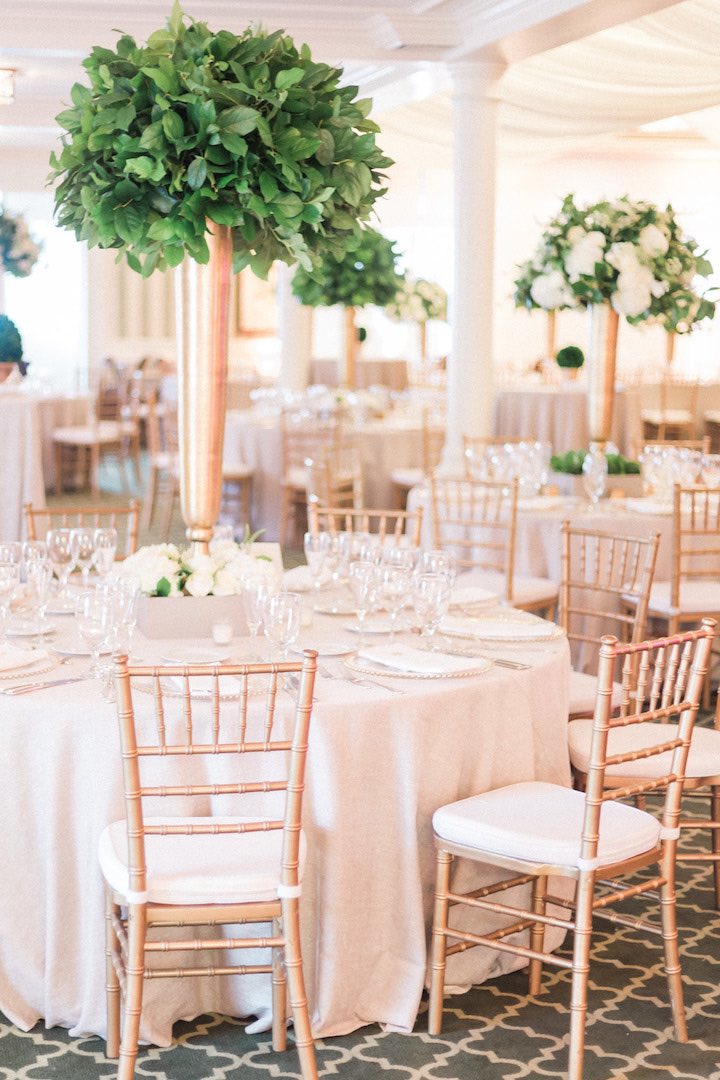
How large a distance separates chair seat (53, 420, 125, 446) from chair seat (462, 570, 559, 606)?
597 cm

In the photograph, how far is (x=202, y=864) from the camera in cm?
287

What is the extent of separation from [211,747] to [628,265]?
4.09m

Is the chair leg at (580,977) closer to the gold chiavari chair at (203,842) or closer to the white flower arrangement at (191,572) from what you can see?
the gold chiavari chair at (203,842)

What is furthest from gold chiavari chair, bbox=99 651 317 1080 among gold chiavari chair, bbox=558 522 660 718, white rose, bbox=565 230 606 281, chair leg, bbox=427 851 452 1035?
white rose, bbox=565 230 606 281

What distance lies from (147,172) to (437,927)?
187 centimetres

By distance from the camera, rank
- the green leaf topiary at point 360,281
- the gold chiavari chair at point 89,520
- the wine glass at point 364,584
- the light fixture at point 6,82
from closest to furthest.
Result: 1. the wine glass at point 364,584
2. the gold chiavari chair at point 89,520
3. the light fixture at point 6,82
4. the green leaf topiary at point 360,281

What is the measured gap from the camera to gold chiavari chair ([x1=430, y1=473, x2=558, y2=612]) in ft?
19.0

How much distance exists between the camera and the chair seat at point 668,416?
43.8ft

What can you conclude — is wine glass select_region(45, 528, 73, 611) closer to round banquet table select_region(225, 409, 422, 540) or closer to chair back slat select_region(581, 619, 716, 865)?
chair back slat select_region(581, 619, 716, 865)

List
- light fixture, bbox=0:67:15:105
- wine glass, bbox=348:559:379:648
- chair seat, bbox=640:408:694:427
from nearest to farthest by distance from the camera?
wine glass, bbox=348:559:379:648 → light fixture, bbox=0:67:15:105 → chair seat, bbox=640:408:694:427

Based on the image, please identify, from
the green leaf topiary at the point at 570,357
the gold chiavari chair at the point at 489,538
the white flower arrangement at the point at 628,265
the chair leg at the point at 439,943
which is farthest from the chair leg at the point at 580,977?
the green leaf topiary at the point at 570,357

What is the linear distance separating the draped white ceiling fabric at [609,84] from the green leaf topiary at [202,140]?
4.84 m

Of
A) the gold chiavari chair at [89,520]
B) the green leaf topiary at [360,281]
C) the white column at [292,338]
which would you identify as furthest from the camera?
the white column at [292,338]

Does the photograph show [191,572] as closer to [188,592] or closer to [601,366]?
[188,592]
